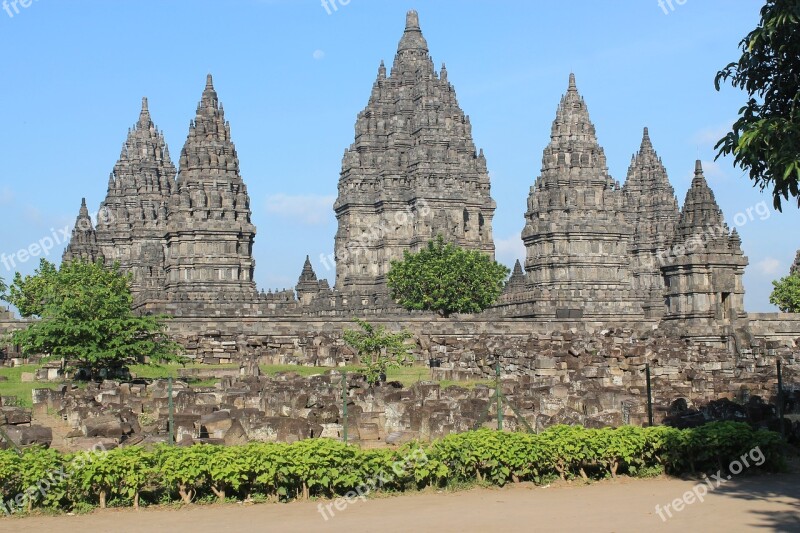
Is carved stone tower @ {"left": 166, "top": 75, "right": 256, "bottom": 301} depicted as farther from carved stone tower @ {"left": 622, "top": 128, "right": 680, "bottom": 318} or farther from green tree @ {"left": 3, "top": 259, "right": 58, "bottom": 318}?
carved stone tower @ {"left": 622, "top": 128, "right": 680, "bottom": 318}

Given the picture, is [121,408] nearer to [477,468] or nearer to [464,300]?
[477,468]

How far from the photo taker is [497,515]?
604 inches

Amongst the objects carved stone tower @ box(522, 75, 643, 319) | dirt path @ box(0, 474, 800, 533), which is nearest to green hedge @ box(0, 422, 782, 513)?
dirt path @ box(0, 474, 800, 533)

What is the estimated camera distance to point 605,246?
71.6 metres

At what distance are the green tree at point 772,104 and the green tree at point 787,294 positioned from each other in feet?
201

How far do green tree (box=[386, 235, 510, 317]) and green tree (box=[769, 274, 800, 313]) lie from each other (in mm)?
21388

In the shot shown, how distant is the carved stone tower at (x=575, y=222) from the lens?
70.5 metres

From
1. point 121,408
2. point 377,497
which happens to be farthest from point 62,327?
point 377,497

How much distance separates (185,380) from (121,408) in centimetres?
711

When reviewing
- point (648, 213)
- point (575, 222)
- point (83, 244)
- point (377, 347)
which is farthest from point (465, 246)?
point (377, 347)

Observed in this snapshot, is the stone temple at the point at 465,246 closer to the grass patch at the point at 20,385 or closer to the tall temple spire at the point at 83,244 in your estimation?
the tall temple spire at the point at 83,244

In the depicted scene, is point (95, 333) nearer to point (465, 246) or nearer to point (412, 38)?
point (465, 246)

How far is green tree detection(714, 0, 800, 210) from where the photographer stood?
14.6 metres

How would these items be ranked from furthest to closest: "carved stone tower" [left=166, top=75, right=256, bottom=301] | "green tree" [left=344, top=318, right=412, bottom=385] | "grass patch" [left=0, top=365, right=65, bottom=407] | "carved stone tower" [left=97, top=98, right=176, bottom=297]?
"carved stone tower" [left=97, top=98, right=176, bottom=297]
"carved stone tower" [left=166, top=75, right=256, bottom=301]
"green tree" [left=344, top=318, right=412, bottom=385]
"grass patch" [left=0, top=365, right=65, bottom=407]
